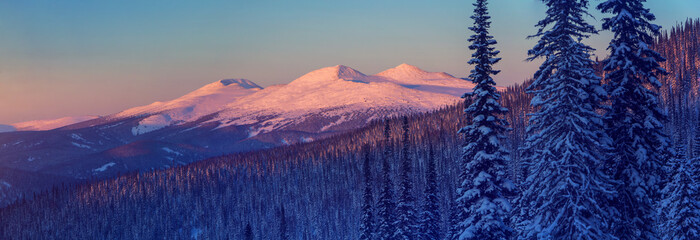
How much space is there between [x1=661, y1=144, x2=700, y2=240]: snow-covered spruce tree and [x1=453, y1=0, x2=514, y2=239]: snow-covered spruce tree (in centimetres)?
1953

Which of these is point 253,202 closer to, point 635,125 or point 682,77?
point 682,77

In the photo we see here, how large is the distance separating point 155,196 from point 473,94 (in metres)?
180

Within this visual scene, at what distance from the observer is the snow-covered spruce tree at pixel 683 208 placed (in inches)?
1700

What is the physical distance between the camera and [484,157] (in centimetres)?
3056

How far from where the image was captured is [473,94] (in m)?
31.8

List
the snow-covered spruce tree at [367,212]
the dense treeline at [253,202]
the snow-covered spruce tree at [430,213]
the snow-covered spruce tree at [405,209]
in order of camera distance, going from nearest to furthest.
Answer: the snow-covered spruce tree at [405,209]
the snow-covered spruce tree at [367,212]
the snow-covered spruce tree at [430,213]
the dense treeline at [253,202]

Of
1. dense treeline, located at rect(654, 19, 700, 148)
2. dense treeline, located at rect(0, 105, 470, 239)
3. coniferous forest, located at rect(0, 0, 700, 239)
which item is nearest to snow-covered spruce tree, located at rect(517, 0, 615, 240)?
coniferous forest, located at rect(0, 0, 700, 239)

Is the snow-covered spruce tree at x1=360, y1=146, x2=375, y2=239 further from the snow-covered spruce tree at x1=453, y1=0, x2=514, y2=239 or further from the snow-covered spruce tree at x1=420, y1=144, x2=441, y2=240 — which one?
the snow-covered spruce tree at x1=453, y1=0, x2=514, y2=239

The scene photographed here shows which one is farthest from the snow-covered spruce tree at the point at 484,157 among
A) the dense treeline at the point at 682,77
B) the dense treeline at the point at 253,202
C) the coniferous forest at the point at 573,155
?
the dense treeline at the point at 253,202

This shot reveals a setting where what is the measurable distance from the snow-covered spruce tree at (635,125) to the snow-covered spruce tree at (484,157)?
5325 mm

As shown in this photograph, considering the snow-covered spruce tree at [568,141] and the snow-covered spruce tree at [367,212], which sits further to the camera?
the snow-covered spruce tree at [367,212]

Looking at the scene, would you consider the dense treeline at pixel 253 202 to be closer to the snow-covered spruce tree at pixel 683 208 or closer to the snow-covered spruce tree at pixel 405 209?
the snow-covered spruce tree at pixel 405 209

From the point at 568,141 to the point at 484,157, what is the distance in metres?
5.07

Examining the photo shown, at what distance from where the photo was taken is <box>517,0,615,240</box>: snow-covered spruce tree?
87.1 feet
